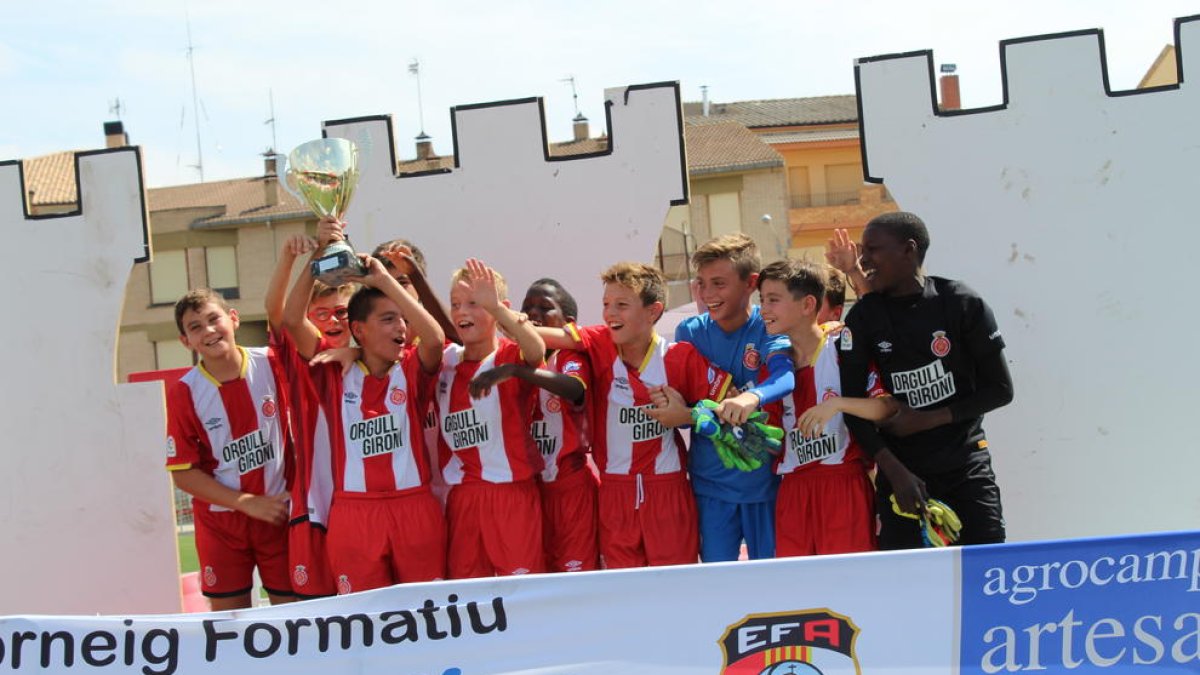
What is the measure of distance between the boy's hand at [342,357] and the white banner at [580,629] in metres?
1.19

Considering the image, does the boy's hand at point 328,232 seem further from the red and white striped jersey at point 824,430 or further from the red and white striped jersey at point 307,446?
the red and white striped jersey at point 824,430

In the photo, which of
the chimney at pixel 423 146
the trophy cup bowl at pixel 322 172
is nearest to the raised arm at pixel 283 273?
the trophy cup bowl at pixel 322 172

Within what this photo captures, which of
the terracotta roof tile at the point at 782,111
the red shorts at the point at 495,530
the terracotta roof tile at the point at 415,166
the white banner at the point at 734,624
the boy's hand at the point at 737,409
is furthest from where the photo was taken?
the terracotta roof tile at the point at 782,111

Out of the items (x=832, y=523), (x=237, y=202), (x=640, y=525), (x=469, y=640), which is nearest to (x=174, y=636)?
(x=469, y=640)

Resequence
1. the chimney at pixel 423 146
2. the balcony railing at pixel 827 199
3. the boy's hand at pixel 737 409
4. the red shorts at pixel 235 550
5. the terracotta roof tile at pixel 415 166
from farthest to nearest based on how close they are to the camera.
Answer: the balcony railing at pixel 827 199
the chimney at pixel 423 146
the terracotta roof tile at pixel 415 166
the red shorts at pixel 235 550
the boy's hand at pixel 737 409

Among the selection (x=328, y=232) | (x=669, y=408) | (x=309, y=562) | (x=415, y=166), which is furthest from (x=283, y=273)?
(x=415, y=166)

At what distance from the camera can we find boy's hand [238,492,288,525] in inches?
186

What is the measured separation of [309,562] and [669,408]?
5.36ft

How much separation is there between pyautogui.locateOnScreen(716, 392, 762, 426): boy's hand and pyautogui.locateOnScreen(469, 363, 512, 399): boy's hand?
2.78ft

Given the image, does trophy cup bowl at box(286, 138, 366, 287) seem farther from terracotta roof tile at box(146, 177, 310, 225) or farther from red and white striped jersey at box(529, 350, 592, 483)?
terracotta roof tile at box(146, 177, 310, 225)

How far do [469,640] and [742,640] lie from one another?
0.88 m

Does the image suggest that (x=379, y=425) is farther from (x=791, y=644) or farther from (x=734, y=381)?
(x=791, y=644)

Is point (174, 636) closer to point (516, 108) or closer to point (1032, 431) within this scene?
point (516, 108)

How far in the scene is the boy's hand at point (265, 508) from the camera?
473 centimetres
